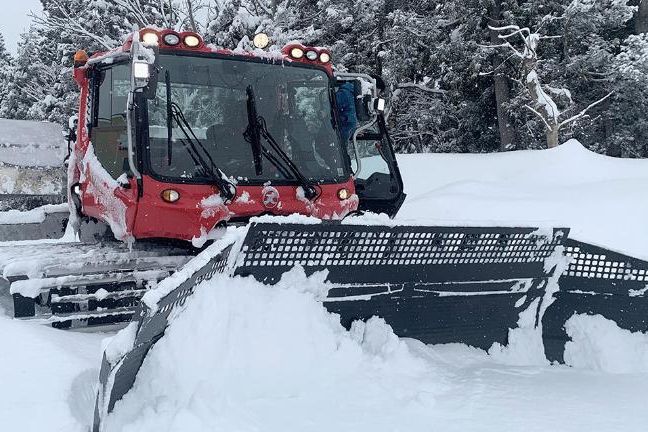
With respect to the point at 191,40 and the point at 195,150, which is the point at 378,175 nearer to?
the point at 195,150

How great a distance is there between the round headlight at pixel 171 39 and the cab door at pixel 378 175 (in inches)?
66.1

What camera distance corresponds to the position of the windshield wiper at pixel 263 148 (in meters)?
4.62

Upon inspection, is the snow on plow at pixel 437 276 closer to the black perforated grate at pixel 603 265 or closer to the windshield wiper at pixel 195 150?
the black perforated grate at pixel 603 265

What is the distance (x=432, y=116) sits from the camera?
73.3 feet

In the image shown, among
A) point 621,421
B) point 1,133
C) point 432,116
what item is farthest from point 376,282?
point 432,116

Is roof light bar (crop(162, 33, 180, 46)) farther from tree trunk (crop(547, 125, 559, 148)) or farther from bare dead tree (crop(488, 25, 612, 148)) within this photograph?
tree trunk (crop(547, 125, 559, 148))

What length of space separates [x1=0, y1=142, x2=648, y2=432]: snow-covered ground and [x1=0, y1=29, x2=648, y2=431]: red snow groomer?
0.15 metres

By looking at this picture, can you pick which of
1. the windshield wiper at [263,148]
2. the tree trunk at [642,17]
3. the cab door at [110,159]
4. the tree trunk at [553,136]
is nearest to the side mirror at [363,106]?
the windshield wiper at [263,148]

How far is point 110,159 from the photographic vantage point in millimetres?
4816

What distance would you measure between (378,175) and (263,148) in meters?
1.43

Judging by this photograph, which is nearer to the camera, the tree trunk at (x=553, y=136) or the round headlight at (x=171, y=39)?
the round headlight at (x=171, y=39)

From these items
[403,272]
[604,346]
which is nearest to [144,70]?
[403,272]

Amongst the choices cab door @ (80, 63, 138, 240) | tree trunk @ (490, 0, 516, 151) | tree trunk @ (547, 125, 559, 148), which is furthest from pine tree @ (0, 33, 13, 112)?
cab door @ (80, 63, 138, 240)

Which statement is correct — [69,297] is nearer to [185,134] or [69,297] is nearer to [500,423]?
[185,134]
